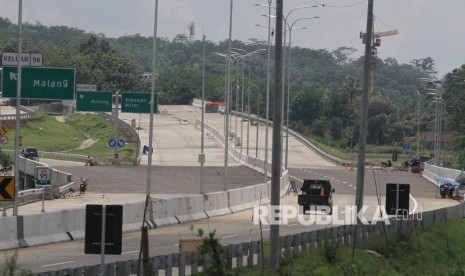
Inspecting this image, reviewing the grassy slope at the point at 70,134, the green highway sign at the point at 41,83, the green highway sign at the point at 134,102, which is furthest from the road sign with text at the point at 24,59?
the grassy slope at the point at 70,134

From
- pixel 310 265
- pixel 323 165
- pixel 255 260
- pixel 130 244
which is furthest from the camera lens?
pixel 323 165

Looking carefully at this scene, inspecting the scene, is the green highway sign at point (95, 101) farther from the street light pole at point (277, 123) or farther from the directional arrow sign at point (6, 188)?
the street light pole at point (277, 123)

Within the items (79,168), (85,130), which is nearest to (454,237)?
(79,168)

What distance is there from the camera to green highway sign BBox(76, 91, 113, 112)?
8969 centimetres

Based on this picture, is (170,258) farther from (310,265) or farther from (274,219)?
(310,265)

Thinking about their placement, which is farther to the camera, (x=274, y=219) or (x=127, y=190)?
(x=127, y=190)

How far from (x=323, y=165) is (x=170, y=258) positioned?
331 feet

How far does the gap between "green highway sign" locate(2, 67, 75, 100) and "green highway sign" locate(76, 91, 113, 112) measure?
3802 cm

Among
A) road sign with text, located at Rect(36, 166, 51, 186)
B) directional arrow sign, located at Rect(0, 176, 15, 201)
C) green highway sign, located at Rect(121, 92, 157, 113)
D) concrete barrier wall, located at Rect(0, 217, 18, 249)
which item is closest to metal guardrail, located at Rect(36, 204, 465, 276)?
directional arrow sign, located at Rect(0, 176, 15, 201)

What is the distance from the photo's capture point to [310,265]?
102 ft

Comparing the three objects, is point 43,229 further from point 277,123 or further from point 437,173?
point 437,173

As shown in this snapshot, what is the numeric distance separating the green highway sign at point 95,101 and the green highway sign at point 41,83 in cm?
3802

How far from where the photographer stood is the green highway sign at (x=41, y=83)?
156ft

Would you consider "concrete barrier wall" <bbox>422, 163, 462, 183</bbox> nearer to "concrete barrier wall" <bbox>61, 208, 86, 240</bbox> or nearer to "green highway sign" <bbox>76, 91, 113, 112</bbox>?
"green highway sign" <bbox>76, 91, 113, 112</bbox>
